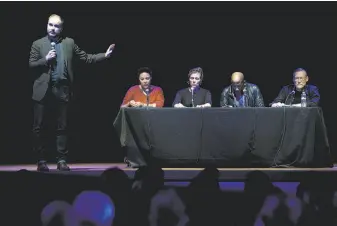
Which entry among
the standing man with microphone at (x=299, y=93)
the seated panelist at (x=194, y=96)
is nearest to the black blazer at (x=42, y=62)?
the seated panelist at (x=194, y=96)

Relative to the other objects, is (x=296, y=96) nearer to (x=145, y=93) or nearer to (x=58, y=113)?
(x=145, y=93)

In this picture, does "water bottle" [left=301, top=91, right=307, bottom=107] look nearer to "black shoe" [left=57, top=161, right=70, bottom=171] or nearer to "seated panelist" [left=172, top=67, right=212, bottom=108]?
"seated panelist" [left=172, top=67, right=212, bottom=108]

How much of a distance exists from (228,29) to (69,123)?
2392 millimetres

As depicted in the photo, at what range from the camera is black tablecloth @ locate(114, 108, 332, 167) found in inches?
217

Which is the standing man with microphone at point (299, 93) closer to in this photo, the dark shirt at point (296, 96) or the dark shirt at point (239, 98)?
the dark shirt at point (296, 96)

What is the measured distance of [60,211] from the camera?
2.81 meters

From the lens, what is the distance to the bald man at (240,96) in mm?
6203

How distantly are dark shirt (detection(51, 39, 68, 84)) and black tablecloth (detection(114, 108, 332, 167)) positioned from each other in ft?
2.35

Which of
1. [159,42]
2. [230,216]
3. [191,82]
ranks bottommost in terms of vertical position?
[230,216]

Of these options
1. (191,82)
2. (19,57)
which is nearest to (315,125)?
(191,82)

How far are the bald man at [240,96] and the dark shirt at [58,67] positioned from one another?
189cm

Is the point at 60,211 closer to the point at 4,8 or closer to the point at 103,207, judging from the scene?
the point at 103,207

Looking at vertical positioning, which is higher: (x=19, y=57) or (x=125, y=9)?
(x=125, y=9)

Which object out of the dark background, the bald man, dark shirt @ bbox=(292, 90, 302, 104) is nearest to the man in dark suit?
the bald man
